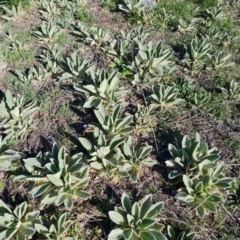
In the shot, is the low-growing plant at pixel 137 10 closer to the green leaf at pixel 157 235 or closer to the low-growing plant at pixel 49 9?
the low-growing plant at pixel 49 9

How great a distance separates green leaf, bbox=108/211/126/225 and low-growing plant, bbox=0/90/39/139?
175 centimetres

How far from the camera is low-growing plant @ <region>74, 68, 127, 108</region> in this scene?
4656 mm

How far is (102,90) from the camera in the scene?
184 inches

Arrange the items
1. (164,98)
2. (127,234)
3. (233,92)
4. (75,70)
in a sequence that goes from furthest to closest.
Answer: (75,70), (233,92), (164,98), (127,234)

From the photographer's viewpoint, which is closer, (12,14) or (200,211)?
(200,211)

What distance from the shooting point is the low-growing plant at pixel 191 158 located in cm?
375

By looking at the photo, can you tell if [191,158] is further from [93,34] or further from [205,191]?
[93,34]

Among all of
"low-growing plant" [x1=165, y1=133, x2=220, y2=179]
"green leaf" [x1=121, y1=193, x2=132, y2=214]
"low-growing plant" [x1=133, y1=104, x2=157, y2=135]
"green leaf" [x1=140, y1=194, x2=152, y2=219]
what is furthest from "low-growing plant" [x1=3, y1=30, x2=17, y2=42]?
"green leaf" [x1=140, y1=194, x2=152, y2=219]

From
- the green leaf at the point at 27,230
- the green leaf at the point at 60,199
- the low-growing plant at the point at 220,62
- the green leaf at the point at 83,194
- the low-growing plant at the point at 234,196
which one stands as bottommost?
the green leaf at the point at 27,230

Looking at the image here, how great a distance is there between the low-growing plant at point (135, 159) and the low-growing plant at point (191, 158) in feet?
0.79

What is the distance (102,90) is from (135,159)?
124cm

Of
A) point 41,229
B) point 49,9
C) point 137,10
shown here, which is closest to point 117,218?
point 41,229

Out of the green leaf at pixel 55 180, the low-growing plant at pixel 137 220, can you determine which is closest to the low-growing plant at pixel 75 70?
the green leaf at pixel 55 180

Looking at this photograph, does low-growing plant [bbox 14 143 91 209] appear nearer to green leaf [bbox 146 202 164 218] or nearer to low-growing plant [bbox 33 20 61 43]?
green leaf [bbox 146 202 164 218]
